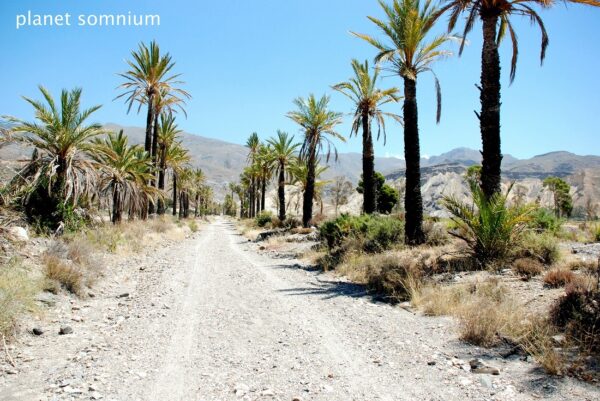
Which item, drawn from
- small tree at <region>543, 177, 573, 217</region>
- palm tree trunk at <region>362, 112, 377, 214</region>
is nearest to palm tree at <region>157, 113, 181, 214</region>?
palm tree trunk at <region>362, 112, 377, 214</region>

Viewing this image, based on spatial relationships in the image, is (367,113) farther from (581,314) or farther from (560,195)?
(560,195)

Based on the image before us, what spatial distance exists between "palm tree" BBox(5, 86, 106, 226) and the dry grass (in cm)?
688

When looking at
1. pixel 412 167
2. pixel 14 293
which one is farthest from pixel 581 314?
pixel 412 167

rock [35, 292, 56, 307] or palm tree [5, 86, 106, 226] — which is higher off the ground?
palm tree [5, 86, 106, 226]

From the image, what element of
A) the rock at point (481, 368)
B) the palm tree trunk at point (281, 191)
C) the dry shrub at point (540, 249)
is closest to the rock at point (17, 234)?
the rock at point (481, 368)

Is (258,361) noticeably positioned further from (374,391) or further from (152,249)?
(152,249)

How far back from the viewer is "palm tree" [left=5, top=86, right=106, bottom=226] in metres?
13.8

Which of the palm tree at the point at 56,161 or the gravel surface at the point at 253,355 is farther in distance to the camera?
the palm tree at the point at 56,161

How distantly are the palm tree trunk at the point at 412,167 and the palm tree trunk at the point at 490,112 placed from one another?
9.79ft

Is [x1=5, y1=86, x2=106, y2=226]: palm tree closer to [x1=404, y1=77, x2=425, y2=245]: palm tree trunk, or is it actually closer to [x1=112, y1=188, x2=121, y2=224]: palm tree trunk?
[x1=112, y1=188, x2=121, y2=224]: palm tree trunk

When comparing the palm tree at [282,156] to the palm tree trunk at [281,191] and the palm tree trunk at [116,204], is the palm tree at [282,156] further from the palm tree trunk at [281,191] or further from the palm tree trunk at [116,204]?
the palm tree trunk at [116,204]

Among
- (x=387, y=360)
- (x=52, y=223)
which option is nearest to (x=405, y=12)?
(x=387, y=360)

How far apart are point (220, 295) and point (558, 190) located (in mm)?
63959

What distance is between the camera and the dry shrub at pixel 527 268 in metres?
8.28
